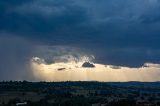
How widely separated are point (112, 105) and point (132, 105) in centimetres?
956

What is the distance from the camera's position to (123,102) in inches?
7160

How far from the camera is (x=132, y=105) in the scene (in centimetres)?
18438

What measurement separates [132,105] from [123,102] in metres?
5.27

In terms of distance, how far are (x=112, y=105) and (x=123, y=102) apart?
26.4ft

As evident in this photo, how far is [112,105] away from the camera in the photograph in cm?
18825
